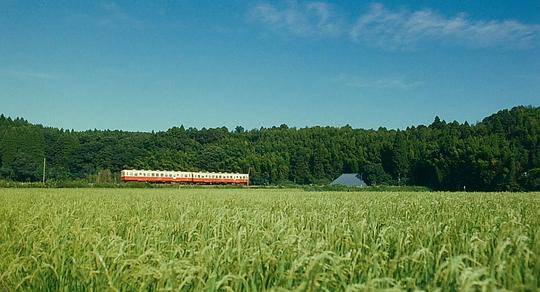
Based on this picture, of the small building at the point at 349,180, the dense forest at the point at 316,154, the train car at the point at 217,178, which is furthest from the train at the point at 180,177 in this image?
the small building at the point at 349,180

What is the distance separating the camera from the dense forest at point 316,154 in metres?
83.6

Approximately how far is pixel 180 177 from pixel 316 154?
57.8m

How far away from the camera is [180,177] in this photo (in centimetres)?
7719

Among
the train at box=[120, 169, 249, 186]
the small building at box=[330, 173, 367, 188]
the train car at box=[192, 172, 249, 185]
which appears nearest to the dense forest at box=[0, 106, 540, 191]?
the small building at box=[330, 173, 367, 188]

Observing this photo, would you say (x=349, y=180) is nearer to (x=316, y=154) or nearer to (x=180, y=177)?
(x=316, y=154)

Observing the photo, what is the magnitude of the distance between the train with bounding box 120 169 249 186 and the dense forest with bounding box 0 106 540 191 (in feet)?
73.0

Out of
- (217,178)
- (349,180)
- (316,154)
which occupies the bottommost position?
(217,178)

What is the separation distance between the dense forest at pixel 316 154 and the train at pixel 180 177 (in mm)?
22249

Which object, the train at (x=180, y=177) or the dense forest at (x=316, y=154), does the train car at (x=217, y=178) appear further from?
the dense forest at (x=316, y=154)

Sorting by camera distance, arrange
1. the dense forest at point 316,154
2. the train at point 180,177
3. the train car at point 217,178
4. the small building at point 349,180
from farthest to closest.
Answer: the small building at point 349,180 < the dense forest at point 316,154 < the train car at point 217,178 < the train at point 180,177

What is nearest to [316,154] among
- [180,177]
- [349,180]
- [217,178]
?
[349,180]

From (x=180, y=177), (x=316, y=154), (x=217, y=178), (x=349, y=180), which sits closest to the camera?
(x=180, y=177)

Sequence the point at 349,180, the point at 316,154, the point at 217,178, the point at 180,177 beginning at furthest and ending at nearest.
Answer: the point at 316,154, the point at 349,180, the point at 217,178, the point at 180,177

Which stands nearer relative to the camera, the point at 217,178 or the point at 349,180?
the point at 217,178
